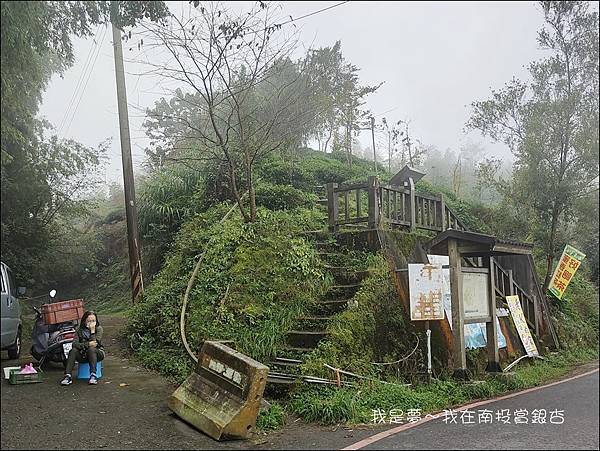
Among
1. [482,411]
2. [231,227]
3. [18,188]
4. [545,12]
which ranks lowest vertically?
[482,411]

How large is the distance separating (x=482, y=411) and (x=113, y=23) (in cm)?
527

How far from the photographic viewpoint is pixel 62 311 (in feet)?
8.81

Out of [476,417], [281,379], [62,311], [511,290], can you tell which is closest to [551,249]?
[511,290]

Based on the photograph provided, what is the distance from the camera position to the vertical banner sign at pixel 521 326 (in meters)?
8.79

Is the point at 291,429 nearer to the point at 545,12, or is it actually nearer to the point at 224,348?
the point at 224,348

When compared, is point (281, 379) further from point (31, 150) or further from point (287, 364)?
point (31, 150)

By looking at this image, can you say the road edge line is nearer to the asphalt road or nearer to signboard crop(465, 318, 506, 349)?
the asphalt road

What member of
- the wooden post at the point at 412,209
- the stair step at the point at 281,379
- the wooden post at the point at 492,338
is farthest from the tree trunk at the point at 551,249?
the stair step at the point at 281,379

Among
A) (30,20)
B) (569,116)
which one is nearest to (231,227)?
(30,20)

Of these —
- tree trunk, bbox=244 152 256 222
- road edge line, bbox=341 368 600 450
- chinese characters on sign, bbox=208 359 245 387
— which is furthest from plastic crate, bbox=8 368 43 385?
tree trunk, bbox=244 152 256 222

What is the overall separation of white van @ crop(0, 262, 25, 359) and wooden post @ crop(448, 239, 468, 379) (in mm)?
5511

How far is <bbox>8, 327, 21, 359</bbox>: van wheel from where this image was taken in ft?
7.50

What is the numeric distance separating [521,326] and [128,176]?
8.04 metres

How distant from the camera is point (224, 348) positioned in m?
3.88
